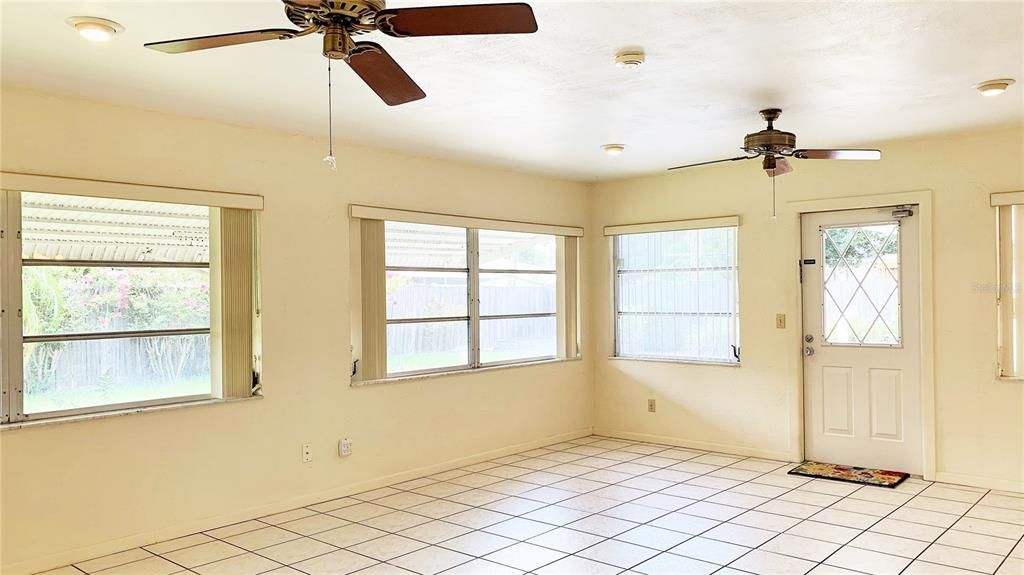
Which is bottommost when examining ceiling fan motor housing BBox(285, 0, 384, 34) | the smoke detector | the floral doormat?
the floral doormat

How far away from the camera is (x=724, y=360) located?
20.0 ft

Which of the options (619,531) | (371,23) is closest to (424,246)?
(619,531)

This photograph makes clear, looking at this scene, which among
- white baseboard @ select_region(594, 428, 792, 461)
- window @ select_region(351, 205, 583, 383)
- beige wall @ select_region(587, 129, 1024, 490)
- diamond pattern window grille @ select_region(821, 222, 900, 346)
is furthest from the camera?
white baseboard @ select_region(594, 428, 792, 461)

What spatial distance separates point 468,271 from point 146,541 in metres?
2.95

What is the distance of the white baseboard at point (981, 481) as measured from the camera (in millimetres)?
4738

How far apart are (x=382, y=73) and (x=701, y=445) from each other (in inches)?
188

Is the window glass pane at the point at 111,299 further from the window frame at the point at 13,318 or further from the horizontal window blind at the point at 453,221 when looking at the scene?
the horizontal window blind at the point at 453,221

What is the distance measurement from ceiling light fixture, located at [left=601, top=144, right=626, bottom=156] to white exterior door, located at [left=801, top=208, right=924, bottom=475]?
1.65 metres

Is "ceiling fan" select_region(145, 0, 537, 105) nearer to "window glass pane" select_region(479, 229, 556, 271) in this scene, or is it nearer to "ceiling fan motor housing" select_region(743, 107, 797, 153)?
"ceiling fan motor housing" select_region(743, 107, 797, 153)

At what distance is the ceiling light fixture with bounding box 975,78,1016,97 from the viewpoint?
3.63 m

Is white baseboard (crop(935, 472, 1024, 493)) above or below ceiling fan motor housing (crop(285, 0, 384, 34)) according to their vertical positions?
below

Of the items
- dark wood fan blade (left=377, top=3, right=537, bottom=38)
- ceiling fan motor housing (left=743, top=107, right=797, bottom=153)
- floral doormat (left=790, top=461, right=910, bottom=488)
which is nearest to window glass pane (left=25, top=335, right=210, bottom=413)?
dark wood fan blade (left=377, top=3, right=537, bottom=38)

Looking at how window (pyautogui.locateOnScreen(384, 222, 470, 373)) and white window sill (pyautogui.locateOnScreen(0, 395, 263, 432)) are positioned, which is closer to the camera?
white window sill (pyautogui.locateOnScreen(0, 395, 263, 432))

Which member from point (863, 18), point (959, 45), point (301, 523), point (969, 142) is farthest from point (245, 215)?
point (969, 142)
